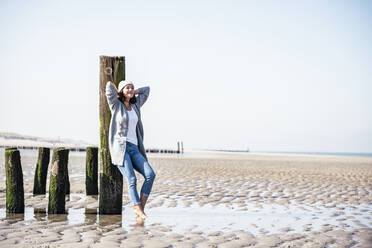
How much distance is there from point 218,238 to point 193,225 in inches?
35.8

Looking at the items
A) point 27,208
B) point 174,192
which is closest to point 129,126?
point 27,208

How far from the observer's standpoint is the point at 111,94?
640 cm

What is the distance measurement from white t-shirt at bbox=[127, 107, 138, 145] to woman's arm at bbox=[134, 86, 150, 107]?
1.04 ft

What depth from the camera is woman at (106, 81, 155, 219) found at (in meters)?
6.46

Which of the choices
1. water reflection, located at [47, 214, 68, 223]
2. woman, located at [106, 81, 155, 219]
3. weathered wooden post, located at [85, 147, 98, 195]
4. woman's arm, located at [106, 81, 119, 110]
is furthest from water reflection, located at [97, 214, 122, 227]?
weathered wooden post, located at [85, 147, 98, 195]

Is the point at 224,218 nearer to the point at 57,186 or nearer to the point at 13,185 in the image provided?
the point at 57,186

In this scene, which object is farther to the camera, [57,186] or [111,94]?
[57,186]

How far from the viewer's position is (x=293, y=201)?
9.27 m

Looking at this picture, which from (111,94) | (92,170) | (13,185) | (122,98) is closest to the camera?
(111,94)

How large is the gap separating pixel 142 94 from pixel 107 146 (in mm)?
1034

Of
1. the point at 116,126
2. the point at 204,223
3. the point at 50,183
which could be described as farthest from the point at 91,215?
the point at 204,223

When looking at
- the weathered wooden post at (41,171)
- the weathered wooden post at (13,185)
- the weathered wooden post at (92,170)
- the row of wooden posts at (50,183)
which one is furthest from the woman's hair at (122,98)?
the weathered wooden post at (41,171)

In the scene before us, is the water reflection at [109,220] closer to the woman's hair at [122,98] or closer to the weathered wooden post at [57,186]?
the weathered wooden post at [57,186]

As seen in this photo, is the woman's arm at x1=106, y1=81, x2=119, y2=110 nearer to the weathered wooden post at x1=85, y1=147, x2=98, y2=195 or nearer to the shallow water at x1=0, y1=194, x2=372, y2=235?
the shallow water at x1=0, y1=194, x2=372, y2=235
